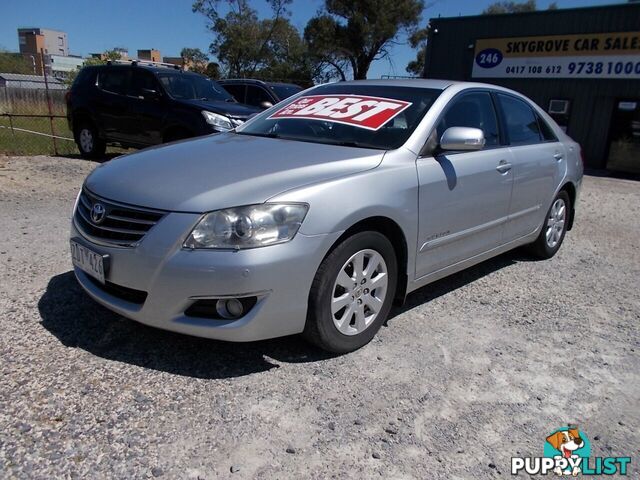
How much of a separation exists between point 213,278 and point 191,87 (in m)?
7.35

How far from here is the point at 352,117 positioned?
A: 3.60m

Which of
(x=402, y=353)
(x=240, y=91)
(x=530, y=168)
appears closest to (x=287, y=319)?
(x=402, y=353)

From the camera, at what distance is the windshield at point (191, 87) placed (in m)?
8.82

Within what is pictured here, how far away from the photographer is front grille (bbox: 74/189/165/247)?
8.63ft

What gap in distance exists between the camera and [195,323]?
262 cm

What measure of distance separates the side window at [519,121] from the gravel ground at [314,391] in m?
1.33

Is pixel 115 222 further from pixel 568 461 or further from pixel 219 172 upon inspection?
pixel 568 461

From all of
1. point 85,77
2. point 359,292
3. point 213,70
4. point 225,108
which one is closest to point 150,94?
point 225,108

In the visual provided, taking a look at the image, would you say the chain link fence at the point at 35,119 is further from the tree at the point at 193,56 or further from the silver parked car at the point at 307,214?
the tree at the point at 193,56

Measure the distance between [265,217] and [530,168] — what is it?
9.15ft

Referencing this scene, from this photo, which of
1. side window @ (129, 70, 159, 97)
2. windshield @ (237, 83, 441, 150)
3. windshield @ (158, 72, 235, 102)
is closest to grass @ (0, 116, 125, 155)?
side window @ (129, 70, 159, 97)

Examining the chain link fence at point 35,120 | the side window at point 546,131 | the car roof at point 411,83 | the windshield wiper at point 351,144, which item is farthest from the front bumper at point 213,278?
the chain link fence at point 35,120

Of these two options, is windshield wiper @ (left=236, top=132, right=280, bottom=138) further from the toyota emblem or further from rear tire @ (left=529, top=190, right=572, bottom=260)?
rear tire @ (left=529, top=190, right=572, bottom=260)

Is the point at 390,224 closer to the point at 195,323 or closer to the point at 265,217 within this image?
the point at 265,217
